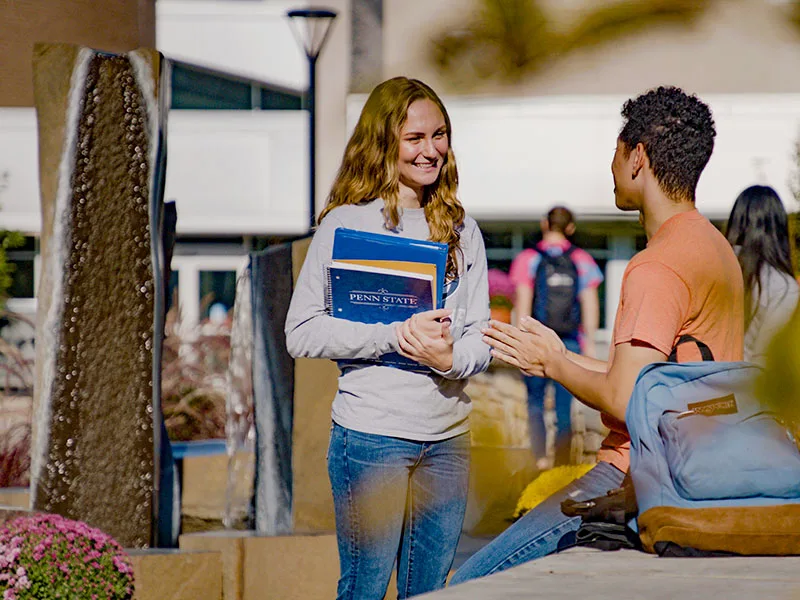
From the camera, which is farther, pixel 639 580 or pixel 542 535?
pixel 542 535

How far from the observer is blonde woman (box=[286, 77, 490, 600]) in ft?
9.04

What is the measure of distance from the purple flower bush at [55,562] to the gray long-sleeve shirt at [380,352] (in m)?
1.76

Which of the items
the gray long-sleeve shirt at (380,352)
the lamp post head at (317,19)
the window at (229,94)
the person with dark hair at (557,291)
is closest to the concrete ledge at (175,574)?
the gray long-sleeve shirt at (380,352)

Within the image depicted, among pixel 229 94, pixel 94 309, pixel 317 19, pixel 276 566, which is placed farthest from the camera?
pixel 229 94

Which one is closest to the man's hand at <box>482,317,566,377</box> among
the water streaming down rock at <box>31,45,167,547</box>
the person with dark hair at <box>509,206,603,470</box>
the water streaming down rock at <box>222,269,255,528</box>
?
the water streaming down rock at <box>31,45,167,547</box>

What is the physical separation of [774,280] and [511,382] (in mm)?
7695

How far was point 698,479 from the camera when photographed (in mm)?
2143

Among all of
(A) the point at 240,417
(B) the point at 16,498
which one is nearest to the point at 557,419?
(A) the point at 240,417

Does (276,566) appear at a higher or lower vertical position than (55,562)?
lower

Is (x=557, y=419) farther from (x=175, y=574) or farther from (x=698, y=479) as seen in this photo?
(x=698, y=479)

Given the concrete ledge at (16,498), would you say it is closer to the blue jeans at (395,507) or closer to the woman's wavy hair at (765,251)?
the blue jeans at (395,507)

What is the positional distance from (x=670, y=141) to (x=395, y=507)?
997 millimetres

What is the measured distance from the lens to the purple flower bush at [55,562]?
4148 mm

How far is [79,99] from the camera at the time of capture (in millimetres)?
5004
